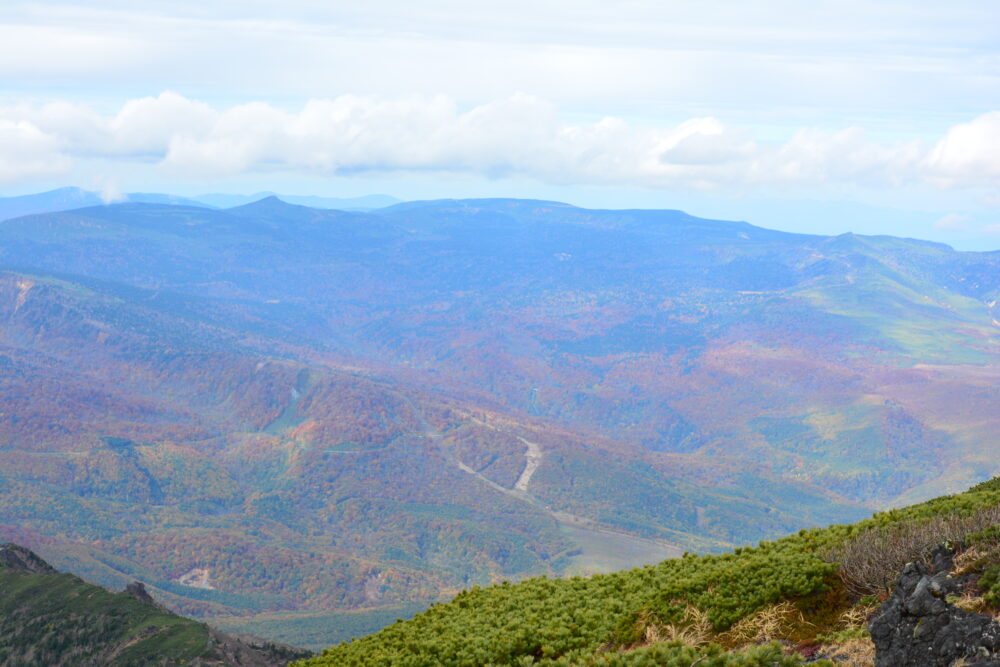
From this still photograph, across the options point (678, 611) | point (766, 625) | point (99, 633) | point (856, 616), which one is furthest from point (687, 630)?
point (99, 633)

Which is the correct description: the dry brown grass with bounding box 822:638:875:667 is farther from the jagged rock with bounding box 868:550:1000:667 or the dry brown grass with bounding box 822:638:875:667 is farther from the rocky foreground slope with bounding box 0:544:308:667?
the rocky foreground slope with bounding box 0:544:308:667

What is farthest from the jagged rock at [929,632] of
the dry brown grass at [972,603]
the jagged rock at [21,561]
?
the jagged rock at [21,561]

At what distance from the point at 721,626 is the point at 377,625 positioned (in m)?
168

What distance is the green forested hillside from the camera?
76.5 feet

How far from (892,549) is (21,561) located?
118069 millimetres

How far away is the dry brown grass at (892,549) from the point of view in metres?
23.7

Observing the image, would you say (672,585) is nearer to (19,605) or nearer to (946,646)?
(946,646)

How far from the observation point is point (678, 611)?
26016mm

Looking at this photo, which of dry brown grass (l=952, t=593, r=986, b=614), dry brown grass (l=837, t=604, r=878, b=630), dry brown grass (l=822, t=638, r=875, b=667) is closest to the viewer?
dry brown grass (l=822, t=638, r=875, b=667)

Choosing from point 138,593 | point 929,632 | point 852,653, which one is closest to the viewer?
point 929,632

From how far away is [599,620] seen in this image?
2794 centimetres

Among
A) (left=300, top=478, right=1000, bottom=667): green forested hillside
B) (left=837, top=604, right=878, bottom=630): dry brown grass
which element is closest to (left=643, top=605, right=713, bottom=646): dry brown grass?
(left=300, top=478, right=1000, bottom=667): green forested hillside

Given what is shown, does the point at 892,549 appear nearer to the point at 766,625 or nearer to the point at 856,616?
the point at 856,616

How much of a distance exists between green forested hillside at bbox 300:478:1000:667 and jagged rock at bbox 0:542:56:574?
93.2m
